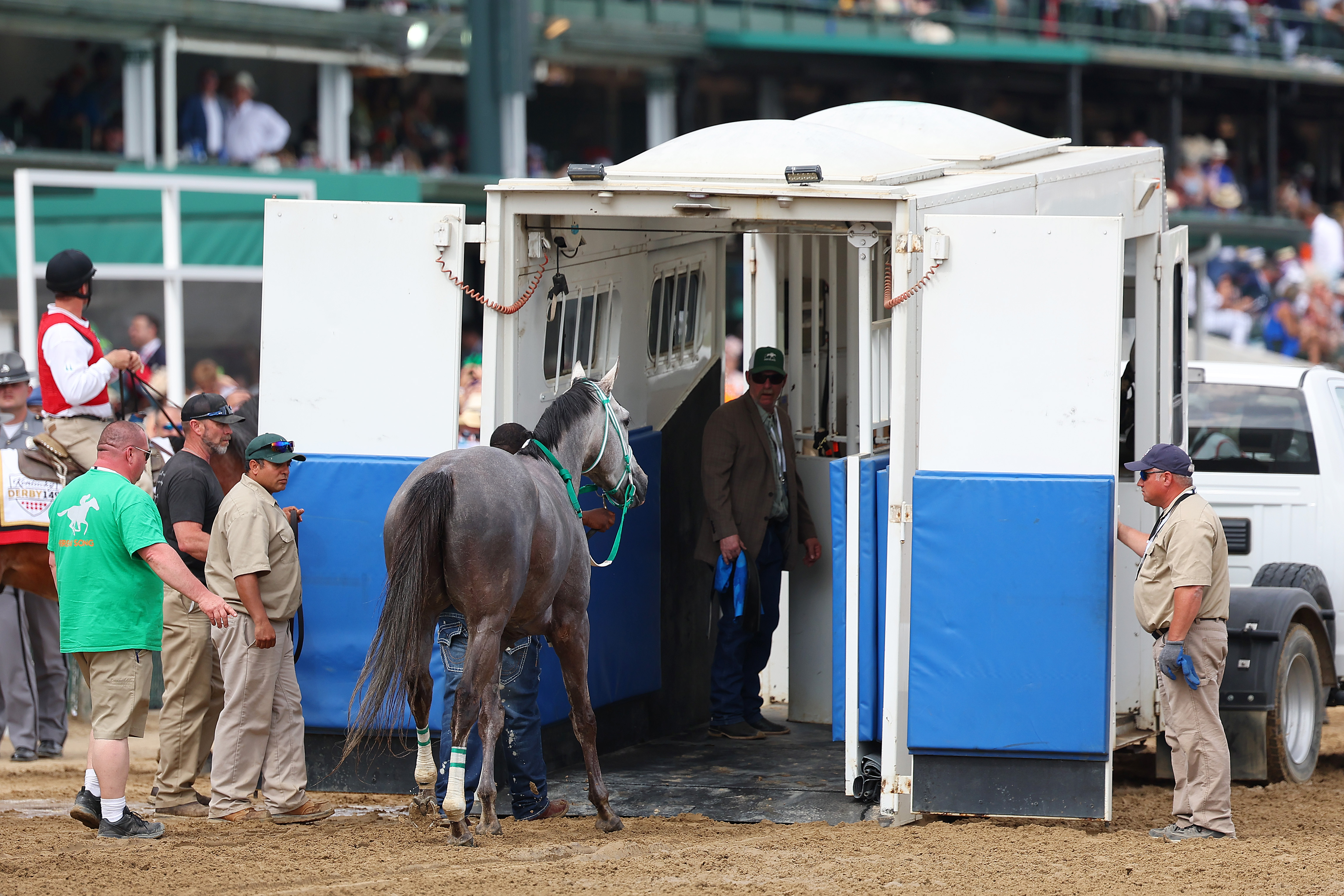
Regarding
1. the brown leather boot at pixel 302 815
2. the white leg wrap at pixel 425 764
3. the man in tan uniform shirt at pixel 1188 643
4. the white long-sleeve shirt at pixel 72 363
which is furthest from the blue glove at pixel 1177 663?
the white long-sleeve shirt at pixel 72 363

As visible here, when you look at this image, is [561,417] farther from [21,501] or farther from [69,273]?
[21,501]

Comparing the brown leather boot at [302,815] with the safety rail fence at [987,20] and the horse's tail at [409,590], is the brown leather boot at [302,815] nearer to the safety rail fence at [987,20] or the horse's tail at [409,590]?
the horse's tail at [409,590]

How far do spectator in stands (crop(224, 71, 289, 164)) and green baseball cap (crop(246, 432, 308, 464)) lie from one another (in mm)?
14326

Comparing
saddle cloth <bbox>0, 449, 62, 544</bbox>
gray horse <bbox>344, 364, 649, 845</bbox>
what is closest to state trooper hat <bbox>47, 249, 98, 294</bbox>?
saddle cloth <bbox>0, 449, 62, 544</bbox>

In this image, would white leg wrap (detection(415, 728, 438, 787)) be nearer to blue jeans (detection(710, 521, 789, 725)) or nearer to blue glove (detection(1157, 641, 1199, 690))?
blue jeans (detection(710, 521, 789, 725))

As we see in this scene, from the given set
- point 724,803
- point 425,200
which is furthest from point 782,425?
point 425,200

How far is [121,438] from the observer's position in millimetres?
7117

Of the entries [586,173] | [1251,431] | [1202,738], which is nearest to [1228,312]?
[1251,431]

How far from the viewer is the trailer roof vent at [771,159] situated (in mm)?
7711

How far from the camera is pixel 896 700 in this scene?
7250 millimetres

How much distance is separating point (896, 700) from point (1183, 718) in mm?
1194

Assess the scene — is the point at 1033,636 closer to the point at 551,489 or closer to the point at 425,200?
the point at 551,489

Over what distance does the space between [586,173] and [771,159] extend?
0.94 m

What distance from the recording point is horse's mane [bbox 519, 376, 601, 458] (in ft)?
24.4
